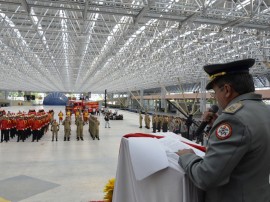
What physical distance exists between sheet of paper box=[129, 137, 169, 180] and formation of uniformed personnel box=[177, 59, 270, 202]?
133mm

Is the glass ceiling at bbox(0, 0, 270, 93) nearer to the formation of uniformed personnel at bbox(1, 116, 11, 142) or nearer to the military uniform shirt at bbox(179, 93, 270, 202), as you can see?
the formation of uniformed personnel at bbox(1, 116, 11, 142)

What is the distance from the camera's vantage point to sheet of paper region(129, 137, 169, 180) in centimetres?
151

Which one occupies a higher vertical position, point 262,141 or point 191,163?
point 262,141

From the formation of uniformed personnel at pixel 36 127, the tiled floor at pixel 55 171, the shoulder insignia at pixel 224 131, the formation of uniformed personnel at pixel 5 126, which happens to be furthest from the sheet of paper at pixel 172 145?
the formation of uniformed personnel at pixel 5 126

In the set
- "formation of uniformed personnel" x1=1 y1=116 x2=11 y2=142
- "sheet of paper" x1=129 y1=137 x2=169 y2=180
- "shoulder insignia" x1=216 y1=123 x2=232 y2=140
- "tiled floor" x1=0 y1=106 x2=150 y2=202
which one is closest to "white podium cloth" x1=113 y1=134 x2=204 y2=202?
"sheet of paper" x1=129 y1=137 x2=169 y2=180

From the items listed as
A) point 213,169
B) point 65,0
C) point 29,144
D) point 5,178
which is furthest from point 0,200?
point 29,144

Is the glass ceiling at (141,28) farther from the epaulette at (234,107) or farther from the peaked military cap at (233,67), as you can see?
the epaulette at (234,107)

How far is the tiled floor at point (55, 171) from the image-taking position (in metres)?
5.74

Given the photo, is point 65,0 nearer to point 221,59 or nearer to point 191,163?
point 191,163

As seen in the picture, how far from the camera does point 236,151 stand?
1.29m

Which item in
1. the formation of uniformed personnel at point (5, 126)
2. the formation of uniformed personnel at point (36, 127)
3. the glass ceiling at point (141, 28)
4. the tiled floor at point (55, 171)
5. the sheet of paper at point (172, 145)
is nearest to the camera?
the sheet of paper at point (172, 145)

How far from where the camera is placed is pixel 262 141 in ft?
4.42

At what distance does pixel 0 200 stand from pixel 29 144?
25.3 feet

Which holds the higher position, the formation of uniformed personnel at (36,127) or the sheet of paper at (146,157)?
the sheet of paper at (146,157)
